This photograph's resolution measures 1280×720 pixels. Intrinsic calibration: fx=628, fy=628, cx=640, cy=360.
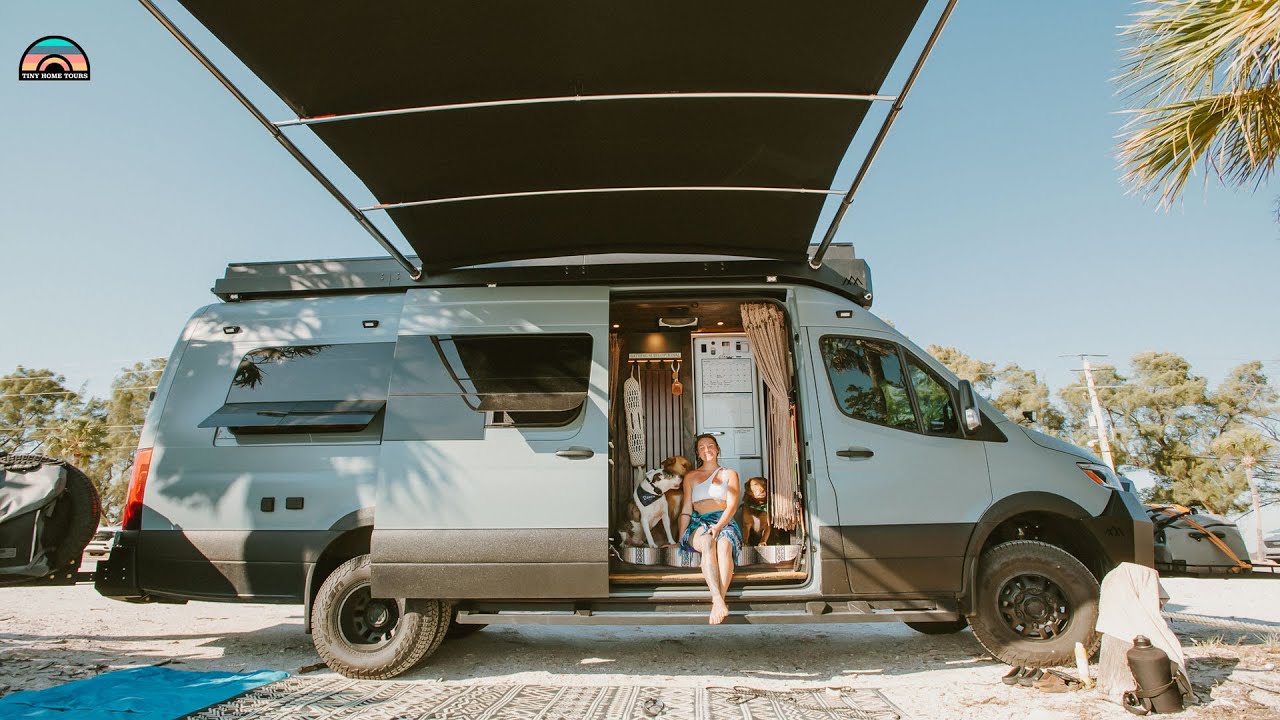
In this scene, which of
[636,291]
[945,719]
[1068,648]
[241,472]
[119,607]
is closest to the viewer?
[945,719]

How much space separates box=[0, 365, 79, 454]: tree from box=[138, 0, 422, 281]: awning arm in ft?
115

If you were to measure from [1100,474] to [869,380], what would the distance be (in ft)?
5.27

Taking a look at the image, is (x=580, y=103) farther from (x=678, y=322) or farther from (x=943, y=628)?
(x=943, y=628)

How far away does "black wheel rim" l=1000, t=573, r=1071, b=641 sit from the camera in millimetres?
3959

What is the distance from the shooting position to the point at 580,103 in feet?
10.3

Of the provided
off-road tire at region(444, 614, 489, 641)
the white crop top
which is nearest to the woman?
the white crop top

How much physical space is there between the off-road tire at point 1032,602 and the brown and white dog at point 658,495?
2307 millimetres

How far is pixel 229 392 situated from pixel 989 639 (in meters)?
5.26

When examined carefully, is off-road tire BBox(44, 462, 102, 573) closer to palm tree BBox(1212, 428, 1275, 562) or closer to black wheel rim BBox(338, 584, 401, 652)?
black wheel rim BBox(338, 584, 401, 652)

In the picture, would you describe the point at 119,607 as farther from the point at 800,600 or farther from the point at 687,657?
the point at 800,600

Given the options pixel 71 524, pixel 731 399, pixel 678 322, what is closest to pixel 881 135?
pixel 678 322

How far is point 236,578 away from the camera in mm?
3992

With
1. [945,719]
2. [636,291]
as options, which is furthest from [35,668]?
[945,719]
